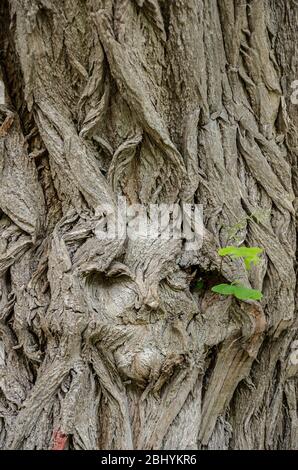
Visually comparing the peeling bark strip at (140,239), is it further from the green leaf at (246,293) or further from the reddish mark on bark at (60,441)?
the green leaf at (246,293)

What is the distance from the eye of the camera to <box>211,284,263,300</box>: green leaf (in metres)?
2.33

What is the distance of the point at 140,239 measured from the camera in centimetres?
248

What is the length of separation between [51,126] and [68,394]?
1276 mm

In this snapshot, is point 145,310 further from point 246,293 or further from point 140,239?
point 246,293

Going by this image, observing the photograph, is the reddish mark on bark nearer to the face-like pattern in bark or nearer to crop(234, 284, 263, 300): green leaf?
the face-like pattern in bark

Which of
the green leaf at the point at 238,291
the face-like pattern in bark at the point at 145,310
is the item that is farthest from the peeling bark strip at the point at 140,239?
the green leaf at the point at 238,291

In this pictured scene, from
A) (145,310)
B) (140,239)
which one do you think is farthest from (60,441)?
(140,239)

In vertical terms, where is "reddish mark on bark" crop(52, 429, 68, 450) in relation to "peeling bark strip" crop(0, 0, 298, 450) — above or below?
below

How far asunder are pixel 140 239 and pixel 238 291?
52 centimetres

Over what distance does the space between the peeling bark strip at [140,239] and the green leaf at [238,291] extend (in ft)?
0.38

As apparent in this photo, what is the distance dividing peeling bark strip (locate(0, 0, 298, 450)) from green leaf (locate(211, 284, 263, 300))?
0.38 feet

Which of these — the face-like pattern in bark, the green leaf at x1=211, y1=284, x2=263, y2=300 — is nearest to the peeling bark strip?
the face-like pattern in bark

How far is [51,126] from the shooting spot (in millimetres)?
2584

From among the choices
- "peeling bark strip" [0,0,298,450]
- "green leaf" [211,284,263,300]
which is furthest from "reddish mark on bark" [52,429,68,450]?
"green leaf" [211,284,263,300]
